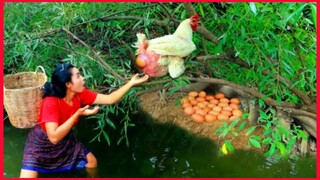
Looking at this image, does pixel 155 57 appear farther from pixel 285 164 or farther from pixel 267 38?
pixel 285 164

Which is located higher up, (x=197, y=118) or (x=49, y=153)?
(x=49, y=153)

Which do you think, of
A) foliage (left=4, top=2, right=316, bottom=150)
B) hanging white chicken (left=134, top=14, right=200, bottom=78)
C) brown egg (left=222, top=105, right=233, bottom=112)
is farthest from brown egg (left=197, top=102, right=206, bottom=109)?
hanging white chicken (left=134, top=14, right=200, bottom=78)

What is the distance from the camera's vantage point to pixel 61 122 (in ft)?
10.2

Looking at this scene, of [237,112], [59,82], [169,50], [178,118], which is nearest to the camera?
[169,50]

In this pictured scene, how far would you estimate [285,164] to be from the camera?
12.3 ft

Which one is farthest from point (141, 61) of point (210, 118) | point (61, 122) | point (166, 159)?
point (210, 118)

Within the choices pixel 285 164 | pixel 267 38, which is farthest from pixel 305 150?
pixel 267 38

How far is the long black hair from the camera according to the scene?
2.96 metres

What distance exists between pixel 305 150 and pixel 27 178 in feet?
7.60

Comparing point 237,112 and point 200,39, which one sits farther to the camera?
point 237,112

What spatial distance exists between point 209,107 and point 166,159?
37.0 inches

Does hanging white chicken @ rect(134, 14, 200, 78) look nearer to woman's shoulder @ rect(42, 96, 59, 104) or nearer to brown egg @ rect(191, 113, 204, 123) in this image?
woman's shoulder @ rect(42, 96, 59, 104)

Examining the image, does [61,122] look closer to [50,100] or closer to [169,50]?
[50,100]

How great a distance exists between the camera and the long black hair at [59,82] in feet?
9.72
